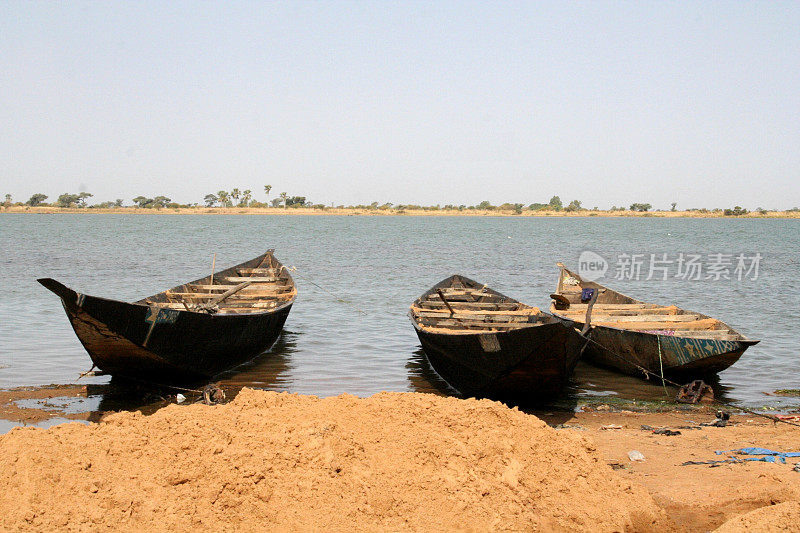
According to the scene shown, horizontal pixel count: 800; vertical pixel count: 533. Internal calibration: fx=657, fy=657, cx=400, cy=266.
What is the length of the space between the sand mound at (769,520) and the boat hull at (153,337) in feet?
23.5

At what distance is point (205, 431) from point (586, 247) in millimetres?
54879

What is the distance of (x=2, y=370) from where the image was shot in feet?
36.1

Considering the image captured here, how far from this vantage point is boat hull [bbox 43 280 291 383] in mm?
8320

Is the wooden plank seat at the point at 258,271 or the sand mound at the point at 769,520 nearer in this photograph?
the sand mound at the point at 769,520

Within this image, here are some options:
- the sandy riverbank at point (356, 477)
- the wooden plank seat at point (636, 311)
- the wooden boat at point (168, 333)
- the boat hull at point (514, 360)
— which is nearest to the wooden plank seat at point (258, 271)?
the wooden boat at point (168, 333)

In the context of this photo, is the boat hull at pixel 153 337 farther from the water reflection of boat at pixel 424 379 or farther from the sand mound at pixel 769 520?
the sand mound at pixel 769 520

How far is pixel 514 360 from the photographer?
8359mm

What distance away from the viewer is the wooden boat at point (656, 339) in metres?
9.95

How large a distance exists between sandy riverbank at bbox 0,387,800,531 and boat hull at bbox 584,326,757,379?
12.8ft

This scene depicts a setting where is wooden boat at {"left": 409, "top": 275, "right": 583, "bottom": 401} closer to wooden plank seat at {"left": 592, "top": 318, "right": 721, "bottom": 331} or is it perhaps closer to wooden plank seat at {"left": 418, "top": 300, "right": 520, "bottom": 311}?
wooden plank seat at {"left": 418, "top": 300, "right": 520, "bottom": 311}

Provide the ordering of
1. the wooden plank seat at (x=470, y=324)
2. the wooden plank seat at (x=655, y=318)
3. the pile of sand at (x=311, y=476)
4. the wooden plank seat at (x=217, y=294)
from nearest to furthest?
1. the pile of sand at (x=311, y=476)
2. the wooden plank seat at (x=470, y=324)
3. the wooden plank seat at (x=655, y=318)
4. the wooden plank seat at (x=217, y=294)

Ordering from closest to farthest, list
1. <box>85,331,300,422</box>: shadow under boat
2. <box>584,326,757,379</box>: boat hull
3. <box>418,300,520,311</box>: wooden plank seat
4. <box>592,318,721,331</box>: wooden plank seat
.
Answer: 1. <box>85,331,300,422</box>: shadow under boat
2. <box>584,326,757,379</box>: boat hull
3. <box>592,318,721,331</box>: wooden plank seat
4. <box>418,300,520,311</box>: wooden plank seat

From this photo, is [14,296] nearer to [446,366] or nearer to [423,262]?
[446,366]

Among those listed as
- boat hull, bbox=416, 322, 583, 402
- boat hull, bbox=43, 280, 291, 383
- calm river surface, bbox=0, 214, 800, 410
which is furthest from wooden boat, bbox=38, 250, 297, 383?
boat hull, bbox=416, 322, 583, 402
